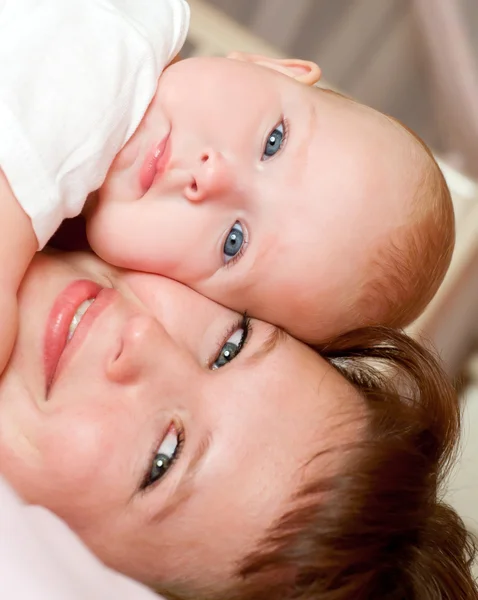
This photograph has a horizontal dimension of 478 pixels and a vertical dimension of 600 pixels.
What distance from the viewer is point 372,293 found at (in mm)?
803

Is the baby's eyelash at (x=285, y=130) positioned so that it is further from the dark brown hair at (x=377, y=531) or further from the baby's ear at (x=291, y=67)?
the dark brown hair at (x=377, y=531)

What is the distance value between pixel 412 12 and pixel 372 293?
27.2 inches

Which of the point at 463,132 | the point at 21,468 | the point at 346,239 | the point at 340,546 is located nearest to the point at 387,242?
the point at 346,239

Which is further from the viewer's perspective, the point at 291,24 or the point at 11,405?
the point at 291,24

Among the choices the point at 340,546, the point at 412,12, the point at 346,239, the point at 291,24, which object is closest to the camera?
the point at 340,546

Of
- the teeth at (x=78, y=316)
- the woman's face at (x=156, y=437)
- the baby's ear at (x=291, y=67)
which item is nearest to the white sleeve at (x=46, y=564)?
the woman's face at (x=156, y=437)

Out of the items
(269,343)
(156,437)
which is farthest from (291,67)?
(156,437)

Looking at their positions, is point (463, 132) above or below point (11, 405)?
above

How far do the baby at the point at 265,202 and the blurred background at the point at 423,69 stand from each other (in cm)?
37

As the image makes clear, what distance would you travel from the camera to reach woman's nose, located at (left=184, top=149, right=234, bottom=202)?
743 mm

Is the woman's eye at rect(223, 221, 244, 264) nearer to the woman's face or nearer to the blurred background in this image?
the woman's face

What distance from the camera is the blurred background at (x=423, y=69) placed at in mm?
1225

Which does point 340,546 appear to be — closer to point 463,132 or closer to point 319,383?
point 319,383

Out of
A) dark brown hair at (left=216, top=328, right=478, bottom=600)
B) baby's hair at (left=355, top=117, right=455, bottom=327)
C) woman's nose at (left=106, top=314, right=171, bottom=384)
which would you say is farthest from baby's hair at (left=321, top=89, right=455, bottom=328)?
woman's nose at (left=106, top=314, right=171, bottom=384)
